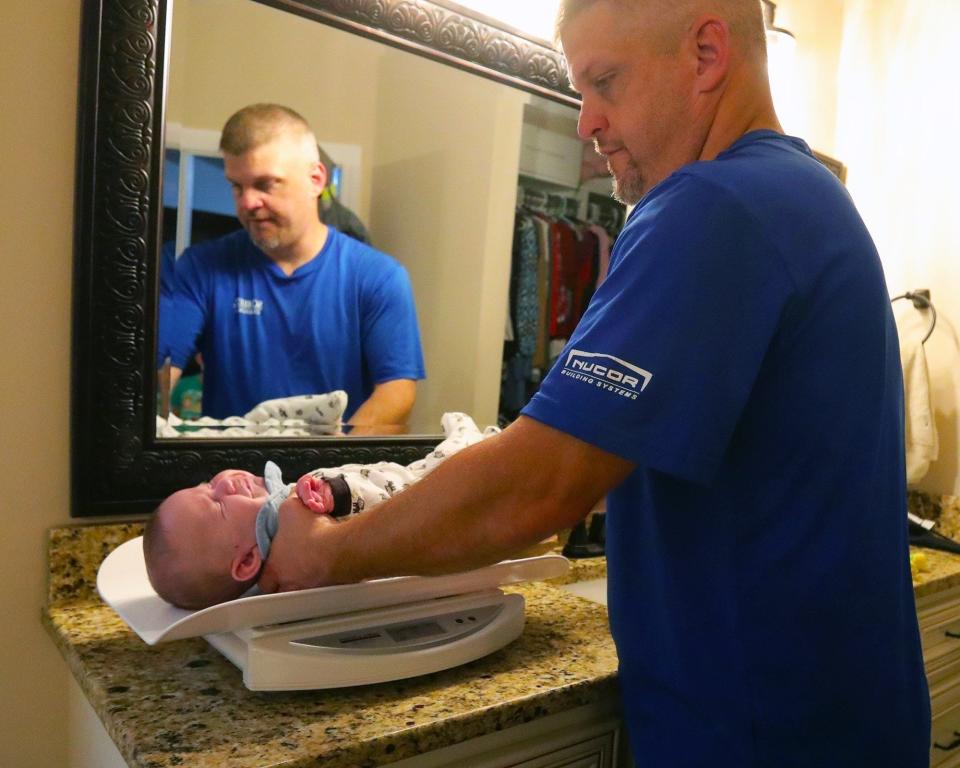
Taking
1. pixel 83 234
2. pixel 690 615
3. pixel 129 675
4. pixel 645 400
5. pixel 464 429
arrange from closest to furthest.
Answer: pixel 645 400 → pixel 690 615 → pixel 129 675 → pixel 83 234 → pixel 464 429

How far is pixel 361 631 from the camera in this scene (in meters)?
0.98

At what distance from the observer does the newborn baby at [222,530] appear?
98 centimetres

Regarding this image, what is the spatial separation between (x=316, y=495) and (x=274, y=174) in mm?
611

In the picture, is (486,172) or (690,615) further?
(486,172)

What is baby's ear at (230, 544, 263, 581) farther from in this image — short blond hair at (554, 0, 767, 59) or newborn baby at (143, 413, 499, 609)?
short blond hair at (554, 0, 767, 59)

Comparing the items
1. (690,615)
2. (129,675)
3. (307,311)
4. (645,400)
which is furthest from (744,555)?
(307,311)

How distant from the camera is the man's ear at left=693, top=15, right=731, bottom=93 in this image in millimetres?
886

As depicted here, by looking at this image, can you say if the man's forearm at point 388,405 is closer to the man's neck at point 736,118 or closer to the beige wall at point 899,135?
the man's neck at point 736,118

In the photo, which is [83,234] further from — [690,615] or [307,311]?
[690,615]

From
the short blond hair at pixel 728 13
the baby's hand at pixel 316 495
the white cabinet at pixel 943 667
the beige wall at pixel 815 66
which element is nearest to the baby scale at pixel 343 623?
the baby's hand at pixel 316 495

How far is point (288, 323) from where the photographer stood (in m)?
1.39

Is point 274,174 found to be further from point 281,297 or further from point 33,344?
point 33,344

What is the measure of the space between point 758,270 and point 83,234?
922mm

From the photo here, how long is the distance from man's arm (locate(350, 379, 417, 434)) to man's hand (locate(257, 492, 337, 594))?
18.2 inches
